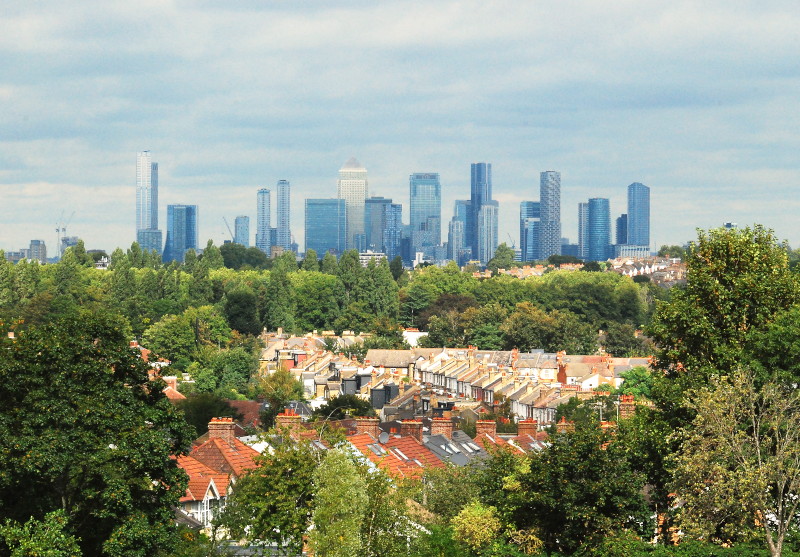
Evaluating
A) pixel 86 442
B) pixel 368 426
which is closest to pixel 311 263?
pixel 368 426

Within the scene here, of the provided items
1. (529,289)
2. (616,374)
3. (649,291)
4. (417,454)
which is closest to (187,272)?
(529,289)

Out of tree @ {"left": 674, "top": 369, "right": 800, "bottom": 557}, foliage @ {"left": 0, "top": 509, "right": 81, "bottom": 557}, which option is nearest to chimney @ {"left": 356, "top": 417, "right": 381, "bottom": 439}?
tree @ {"left": 674, "top": 369, "right": 800, "bottom": 557}

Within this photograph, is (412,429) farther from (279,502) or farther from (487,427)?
(279,502)

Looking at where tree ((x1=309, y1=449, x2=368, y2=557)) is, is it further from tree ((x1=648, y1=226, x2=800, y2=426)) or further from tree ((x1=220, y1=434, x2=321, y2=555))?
tree ((x1=648, y1=226, x2=800, y2=426))

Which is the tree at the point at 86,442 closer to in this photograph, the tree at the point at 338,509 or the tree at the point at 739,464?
the tree at the point at 338,509

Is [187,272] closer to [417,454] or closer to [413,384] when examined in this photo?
[413,384]

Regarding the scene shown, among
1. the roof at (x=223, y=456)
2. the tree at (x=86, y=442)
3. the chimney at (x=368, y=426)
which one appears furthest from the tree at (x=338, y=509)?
the chimney at (x=368, y=426)
